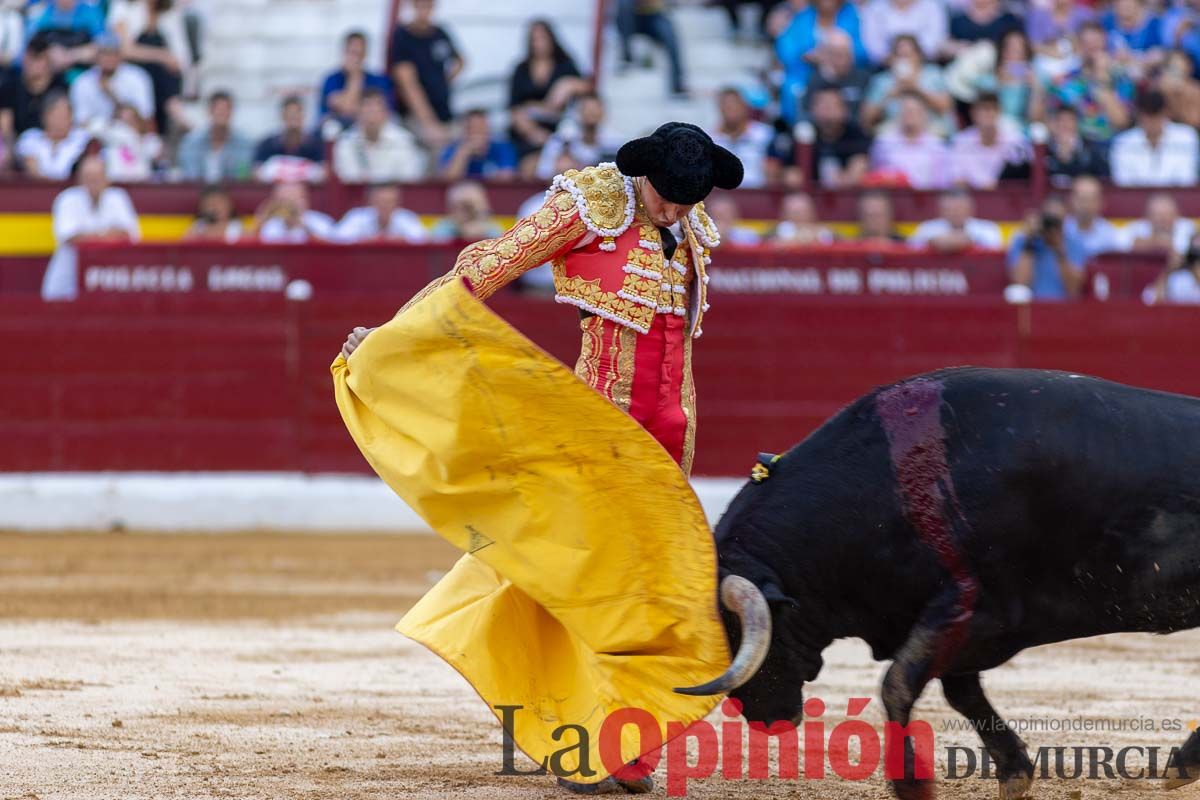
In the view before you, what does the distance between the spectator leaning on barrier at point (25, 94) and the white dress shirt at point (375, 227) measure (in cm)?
170

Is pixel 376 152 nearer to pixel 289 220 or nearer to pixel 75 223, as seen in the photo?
pixel 289 220

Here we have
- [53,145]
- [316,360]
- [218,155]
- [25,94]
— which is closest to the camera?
[316,360]

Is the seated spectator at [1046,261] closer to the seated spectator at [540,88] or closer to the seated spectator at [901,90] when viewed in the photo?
the seated spectator at [901,90]

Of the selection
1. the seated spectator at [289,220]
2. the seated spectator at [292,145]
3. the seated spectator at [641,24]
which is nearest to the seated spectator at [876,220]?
the seated spectator at [641,24]

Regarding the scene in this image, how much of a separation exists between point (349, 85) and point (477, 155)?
0.88 metres

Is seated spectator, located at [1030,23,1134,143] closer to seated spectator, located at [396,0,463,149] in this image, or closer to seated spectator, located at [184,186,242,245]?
seated spectator, located at [396,0,463,149]

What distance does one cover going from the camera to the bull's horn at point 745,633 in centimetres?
314

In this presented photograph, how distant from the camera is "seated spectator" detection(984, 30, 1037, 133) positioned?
8.95 meters

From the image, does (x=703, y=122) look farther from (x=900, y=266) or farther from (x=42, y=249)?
(x=42, y=249)

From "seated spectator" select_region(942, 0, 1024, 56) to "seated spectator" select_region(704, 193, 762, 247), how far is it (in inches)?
63.0

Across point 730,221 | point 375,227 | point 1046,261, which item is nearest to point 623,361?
point 730,221

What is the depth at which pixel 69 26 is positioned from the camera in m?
9.62

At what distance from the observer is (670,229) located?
144 inches

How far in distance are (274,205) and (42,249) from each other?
116cm
